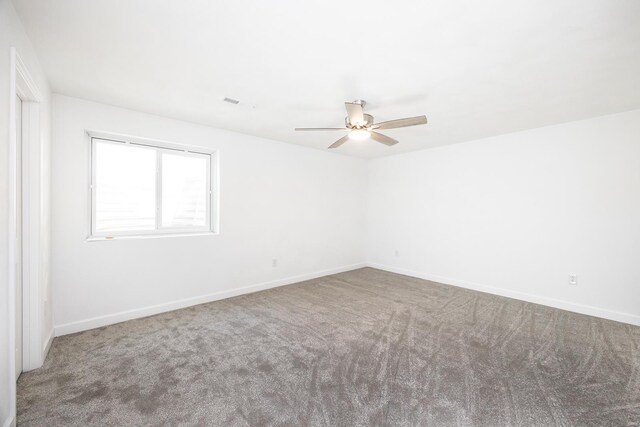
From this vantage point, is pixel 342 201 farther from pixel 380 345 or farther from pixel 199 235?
pixel 380 345

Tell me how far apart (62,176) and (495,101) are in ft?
15.3

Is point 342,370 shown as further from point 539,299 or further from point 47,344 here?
point 539,299

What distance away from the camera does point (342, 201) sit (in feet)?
19.1

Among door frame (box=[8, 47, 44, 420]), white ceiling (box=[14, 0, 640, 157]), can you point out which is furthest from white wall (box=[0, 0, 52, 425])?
white ceiling (box=[14, 0, 640, 157])

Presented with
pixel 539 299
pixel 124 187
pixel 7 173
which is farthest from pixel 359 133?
pixel 539 299

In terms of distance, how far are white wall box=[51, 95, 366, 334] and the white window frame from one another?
0.39 feet

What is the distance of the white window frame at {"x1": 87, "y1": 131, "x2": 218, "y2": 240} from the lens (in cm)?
321

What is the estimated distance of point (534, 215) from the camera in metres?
4.04

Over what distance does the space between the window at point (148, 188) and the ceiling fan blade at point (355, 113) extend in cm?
237

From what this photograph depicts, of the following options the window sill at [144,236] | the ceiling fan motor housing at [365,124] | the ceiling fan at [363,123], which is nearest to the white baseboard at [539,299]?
the ceiling fan at [363,123]

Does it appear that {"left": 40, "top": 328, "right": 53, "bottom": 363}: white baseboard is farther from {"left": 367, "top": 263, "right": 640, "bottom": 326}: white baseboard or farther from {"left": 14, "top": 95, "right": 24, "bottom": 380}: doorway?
{"left": 367, "top": 263, "right": 640, "bottom": 326}: white baseboard

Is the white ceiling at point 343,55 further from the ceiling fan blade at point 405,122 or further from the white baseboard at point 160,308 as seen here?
the white baseboard at point 160,308

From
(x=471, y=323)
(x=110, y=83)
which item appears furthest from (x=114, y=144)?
(x=471, y=323)

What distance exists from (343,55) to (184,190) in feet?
9.44
